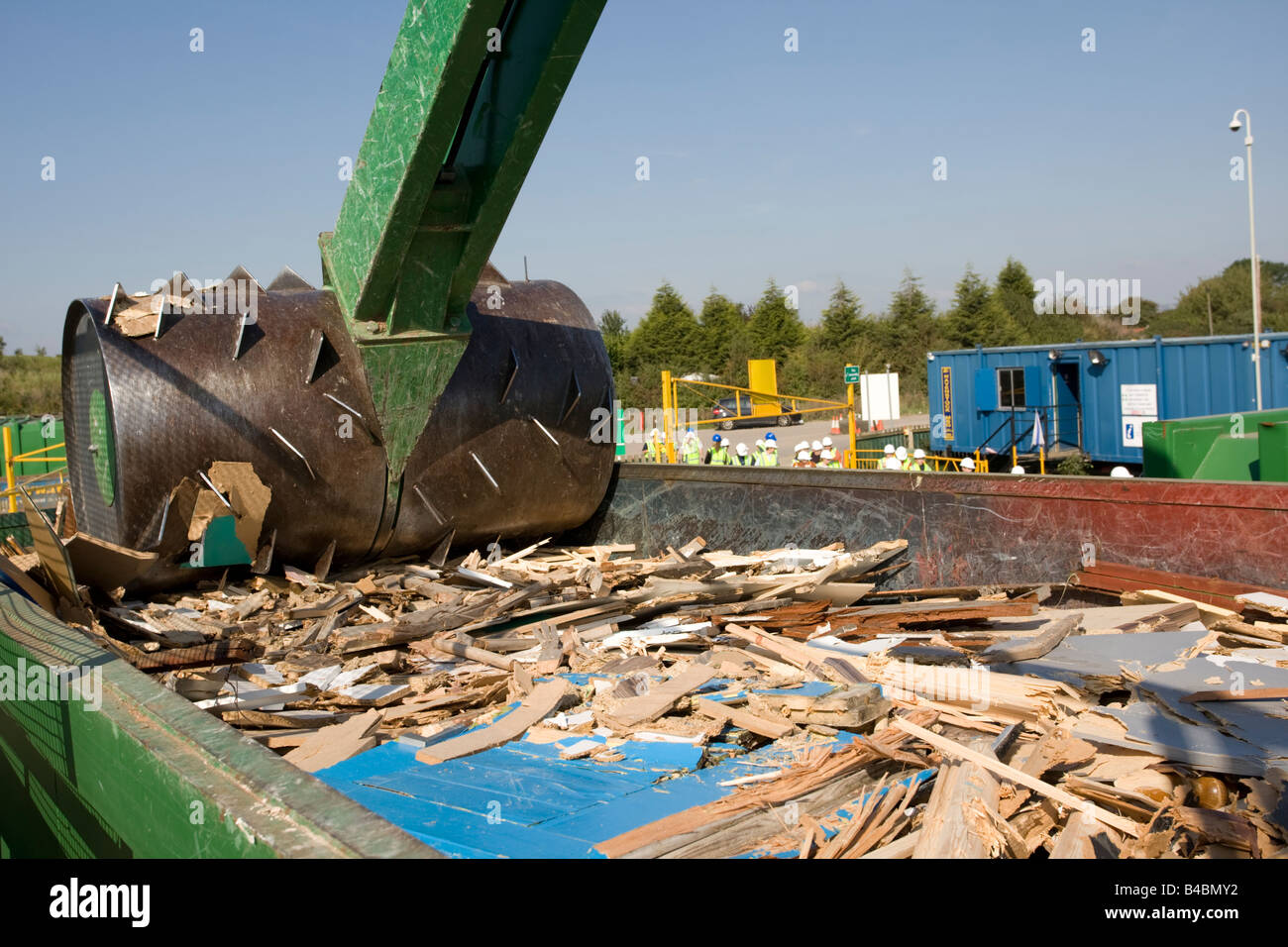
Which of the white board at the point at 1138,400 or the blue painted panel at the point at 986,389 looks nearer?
the white board at the point at 1138,400

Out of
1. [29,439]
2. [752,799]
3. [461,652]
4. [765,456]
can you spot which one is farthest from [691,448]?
[29,439]

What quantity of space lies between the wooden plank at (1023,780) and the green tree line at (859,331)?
44.0 metres

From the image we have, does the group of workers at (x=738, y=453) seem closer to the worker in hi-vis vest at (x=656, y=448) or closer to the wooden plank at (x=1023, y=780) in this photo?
the worker in hi-vis vest at (x=656, y=448)

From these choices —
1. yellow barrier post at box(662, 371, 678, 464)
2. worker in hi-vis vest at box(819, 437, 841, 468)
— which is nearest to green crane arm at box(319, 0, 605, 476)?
yellow barrier post at box(662, 371, 678, 464)

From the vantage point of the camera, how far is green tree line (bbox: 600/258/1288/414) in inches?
2053

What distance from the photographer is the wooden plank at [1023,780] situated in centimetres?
303

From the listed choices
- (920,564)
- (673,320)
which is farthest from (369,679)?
(673,320)

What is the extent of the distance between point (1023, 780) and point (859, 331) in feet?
176

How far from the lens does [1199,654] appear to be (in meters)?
4.57

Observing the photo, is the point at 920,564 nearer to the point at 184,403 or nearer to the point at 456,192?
the point at 456,192

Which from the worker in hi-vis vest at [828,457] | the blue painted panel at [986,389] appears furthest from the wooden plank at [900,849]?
the blue painted panel at [986,389]

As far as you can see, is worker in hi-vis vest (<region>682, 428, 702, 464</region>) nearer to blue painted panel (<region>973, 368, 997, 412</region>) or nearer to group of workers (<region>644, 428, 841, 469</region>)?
group of workers (<region>644, 428, 841, 469</region>)
